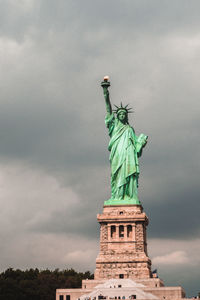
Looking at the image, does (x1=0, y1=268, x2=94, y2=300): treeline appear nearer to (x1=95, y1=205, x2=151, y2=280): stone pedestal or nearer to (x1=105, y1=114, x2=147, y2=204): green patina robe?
(x1=95, y1=205, x2=151, y2=280): stone pedestal

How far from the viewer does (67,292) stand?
51094 mm

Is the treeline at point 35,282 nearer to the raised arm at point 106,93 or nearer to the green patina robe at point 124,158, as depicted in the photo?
the green patina robe at point 124,158

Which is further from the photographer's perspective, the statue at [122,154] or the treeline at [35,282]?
the treeline at [35,282]

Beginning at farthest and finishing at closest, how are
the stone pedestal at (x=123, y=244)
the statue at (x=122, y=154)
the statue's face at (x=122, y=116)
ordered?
1. the statue's face at (x=122, y=116)
2. the statue at (x=122, y=154)
3. the stone pedestal at (x=123, y=244)

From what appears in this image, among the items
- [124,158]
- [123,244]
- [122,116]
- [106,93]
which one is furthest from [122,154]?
[123,244]

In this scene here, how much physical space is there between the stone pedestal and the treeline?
12.5 metres

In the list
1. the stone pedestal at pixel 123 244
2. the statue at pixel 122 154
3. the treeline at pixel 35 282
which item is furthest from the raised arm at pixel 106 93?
the treeline at pixel 35 282

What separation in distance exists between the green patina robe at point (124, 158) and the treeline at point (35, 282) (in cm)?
1457

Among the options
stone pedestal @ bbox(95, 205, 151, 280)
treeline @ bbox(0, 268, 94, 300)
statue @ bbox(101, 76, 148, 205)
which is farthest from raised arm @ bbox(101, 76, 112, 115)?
treeline @ bbox(0, 268, 94, 300)

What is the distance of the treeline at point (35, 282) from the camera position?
62866 millimetres

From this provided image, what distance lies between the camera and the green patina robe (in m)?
57.1

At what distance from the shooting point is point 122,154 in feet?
190

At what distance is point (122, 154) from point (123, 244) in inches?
Result: 322

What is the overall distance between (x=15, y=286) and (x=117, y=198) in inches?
589
